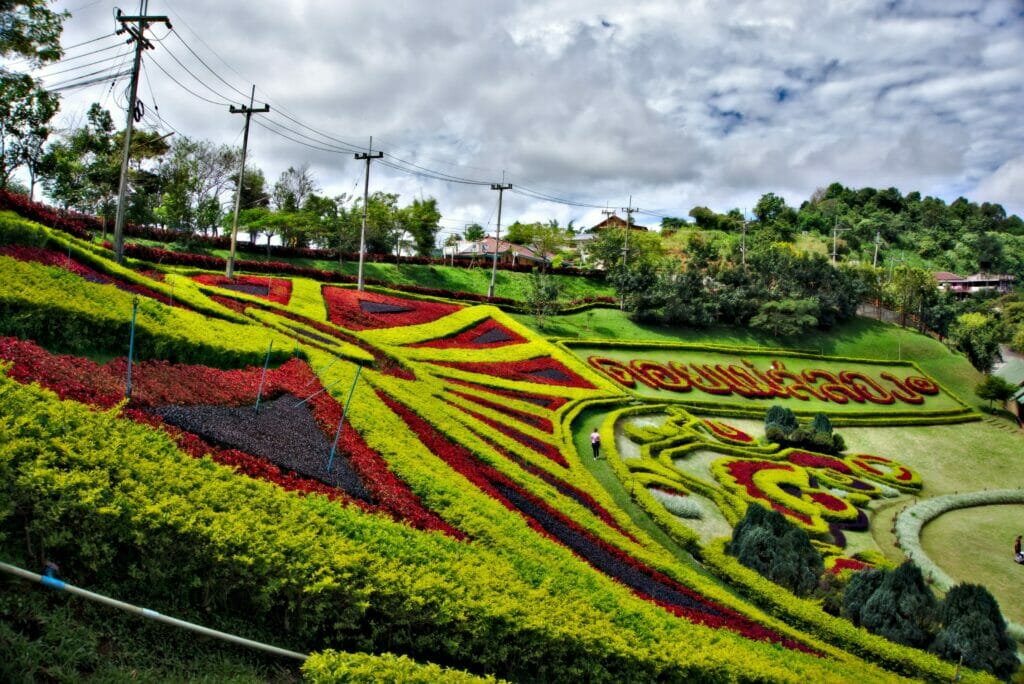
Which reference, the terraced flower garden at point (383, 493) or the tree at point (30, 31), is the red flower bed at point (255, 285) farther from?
the tree at point (30, 31)

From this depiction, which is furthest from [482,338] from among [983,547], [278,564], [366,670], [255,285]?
[366,670]

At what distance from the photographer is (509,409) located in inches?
771

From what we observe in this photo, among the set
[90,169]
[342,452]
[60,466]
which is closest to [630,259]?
[90,169]

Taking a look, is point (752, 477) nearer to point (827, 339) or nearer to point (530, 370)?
point (530, 370)

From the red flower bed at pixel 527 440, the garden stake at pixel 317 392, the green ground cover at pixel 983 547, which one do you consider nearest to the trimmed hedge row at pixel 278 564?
the garden stake at pixel 317 392

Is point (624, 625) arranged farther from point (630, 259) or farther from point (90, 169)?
point (630, 259)

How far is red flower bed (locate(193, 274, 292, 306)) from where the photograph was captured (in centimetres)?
2475

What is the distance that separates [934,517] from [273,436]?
1931 centimetres

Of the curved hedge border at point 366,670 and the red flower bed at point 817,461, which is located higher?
the curved hedge border at point 366,670

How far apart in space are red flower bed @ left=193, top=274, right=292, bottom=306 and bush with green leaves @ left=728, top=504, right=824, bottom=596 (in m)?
17.1

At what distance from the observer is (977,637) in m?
12.0

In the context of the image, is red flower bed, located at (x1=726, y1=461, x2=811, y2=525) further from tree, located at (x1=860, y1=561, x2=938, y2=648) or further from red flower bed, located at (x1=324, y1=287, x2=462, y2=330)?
red flower bed, located at (x1=324, y1=287, x2=462, y2=330)

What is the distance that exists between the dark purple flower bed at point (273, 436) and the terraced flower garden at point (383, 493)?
0.16ft

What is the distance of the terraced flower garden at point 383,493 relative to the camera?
602cm
